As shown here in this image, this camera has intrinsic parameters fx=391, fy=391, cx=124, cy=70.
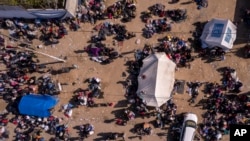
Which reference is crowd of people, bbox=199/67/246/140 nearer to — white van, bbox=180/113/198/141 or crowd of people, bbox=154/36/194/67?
white van, bbox=180/113/198/141

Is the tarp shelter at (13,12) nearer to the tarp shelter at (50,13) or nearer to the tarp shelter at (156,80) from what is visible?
the tarp shelter at (50,13)

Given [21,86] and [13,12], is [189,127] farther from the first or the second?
[13,12]

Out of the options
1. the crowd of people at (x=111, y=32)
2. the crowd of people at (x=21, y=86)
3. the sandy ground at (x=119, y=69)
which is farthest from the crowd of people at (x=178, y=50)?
the crowd of people at (x=21, y=86)

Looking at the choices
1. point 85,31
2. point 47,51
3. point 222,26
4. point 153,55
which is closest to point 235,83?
point 222,26

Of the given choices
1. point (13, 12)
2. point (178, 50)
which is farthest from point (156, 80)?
point (13, 12)

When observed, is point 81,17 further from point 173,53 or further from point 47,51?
point 173,53

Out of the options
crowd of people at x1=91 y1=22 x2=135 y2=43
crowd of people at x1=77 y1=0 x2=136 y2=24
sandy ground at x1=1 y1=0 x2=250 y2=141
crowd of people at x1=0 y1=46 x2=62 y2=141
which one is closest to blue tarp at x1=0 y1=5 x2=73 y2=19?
crowd of people at x1=77 y1=0 x2=136 y2=24
